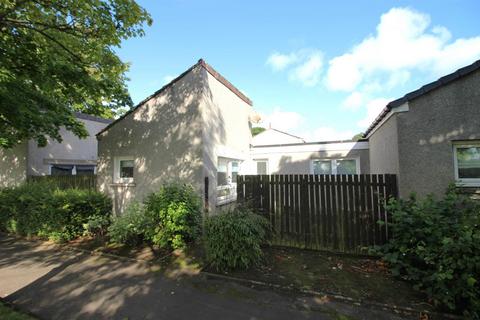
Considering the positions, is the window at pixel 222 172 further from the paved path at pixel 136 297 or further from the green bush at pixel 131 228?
the paved path at pixel 136 297

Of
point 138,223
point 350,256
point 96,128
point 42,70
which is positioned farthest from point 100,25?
point 96,128

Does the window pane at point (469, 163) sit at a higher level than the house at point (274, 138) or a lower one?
lower

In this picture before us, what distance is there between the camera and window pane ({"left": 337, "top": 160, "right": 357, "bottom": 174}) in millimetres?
11086

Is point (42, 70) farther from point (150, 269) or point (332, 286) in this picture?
point (332, 286)

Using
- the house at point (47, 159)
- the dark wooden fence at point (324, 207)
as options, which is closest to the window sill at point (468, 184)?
the dark wooden fence at point (324, 207)

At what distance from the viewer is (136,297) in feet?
12.9

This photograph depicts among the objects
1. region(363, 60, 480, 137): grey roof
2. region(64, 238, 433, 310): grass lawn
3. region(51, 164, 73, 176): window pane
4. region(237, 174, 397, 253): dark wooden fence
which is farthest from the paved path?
region(51, 164, 73, 176): window pane

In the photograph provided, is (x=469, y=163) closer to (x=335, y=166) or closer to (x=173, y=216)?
(x=335, y=166)

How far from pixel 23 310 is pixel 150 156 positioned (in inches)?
195

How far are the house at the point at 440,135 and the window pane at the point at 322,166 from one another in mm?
5855

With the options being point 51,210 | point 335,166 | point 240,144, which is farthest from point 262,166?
point 51,210

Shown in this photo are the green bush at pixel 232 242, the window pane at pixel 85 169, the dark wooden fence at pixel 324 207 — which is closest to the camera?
the green bush at pixel 232 242

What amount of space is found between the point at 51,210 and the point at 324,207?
806 centimetres

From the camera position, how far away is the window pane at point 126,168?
8.53 metres
